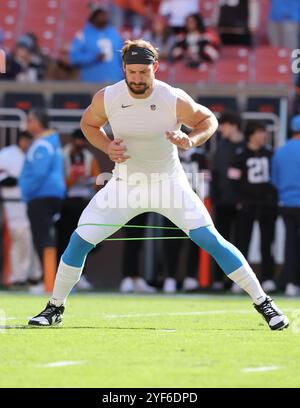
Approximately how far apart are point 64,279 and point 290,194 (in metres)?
6.44

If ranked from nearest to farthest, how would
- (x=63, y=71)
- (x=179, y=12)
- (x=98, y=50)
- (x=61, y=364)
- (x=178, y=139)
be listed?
(x=61, y=364) → (x=178, y=139) → (x=98, y=50) → (x=63, y=71) → (x=179, y=12)

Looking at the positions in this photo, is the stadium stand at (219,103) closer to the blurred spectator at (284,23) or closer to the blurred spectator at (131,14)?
the blurred spectator at (284,23)

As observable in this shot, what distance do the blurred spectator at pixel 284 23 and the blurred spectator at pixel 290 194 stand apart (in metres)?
5.44

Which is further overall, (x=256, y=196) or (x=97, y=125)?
(x=256, y=196)

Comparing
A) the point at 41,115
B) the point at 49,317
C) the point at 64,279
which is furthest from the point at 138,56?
the point at 41,115

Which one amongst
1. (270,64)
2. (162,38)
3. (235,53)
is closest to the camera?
(162,38)

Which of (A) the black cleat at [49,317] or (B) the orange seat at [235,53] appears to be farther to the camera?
(B) the orange seat at [235,53]

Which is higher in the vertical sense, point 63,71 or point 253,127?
point 63,71

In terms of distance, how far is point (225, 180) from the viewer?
15.9 m

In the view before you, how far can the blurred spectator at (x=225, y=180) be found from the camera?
51.6 feet

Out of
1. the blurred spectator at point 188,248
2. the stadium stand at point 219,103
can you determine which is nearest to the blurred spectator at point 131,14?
the stadium stand at point 219,103

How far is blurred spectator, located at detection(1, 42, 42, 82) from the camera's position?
19516mm

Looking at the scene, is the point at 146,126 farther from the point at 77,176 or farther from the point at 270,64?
the point at 270,64
